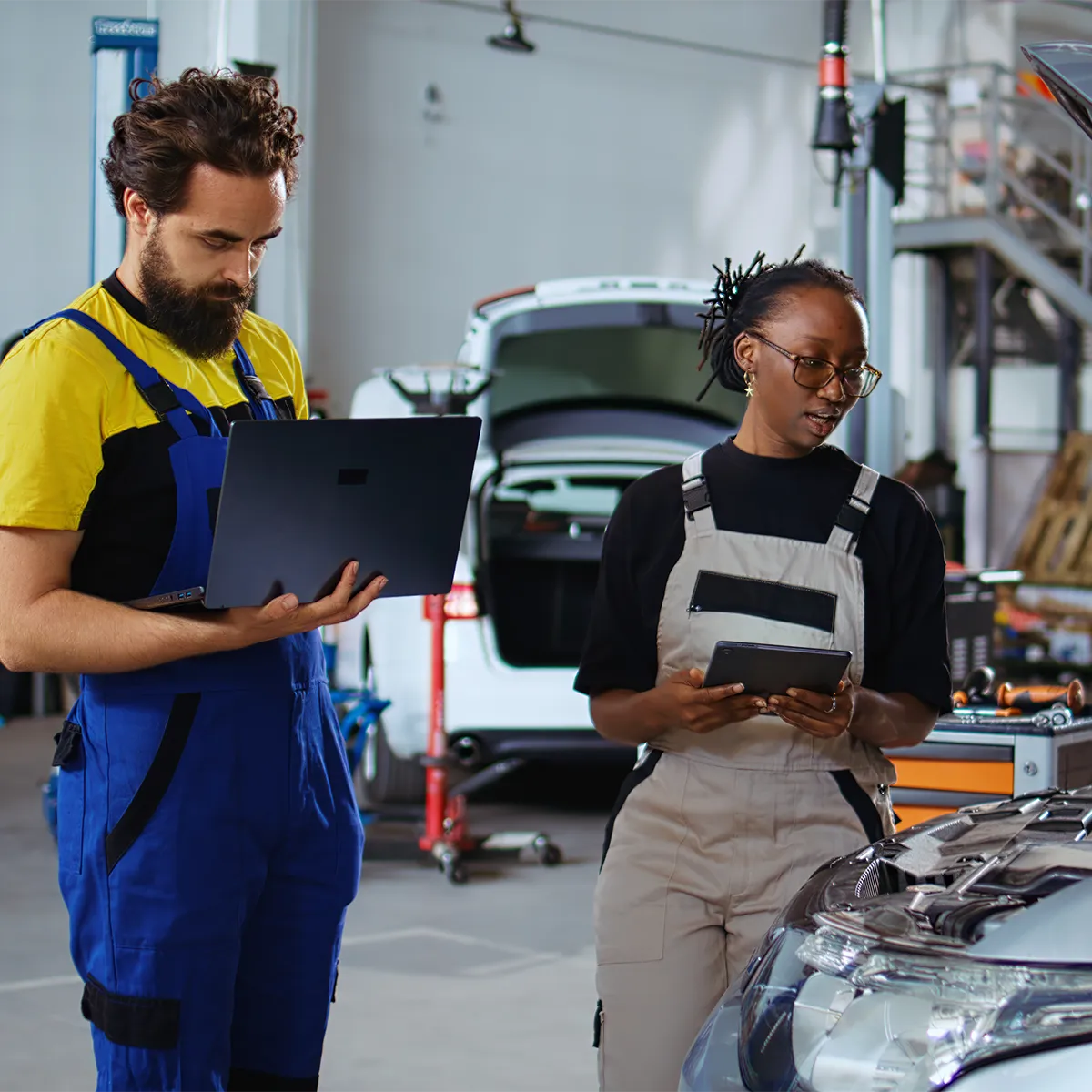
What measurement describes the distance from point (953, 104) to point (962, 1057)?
12.7m

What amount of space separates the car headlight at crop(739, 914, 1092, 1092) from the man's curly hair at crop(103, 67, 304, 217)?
46.2 inches

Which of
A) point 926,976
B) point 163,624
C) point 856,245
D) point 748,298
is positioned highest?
point 856,245

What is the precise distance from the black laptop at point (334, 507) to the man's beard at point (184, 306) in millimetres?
285

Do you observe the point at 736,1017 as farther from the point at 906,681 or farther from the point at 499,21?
the point at 499,21

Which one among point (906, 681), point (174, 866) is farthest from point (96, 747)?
point (906, 681)

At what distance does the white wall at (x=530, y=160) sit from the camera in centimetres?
1150

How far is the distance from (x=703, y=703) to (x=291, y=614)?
0.55 m

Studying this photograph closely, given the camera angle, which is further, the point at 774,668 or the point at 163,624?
the point at 774,668

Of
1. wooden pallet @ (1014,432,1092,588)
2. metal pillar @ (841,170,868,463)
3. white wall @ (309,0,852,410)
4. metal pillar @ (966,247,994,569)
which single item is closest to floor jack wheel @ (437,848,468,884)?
metal pillar @ (841,170,868,463)

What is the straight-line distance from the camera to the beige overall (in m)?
1.99

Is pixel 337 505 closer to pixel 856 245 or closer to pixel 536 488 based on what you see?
pixel 856 245

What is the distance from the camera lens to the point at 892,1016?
1370 millimetres

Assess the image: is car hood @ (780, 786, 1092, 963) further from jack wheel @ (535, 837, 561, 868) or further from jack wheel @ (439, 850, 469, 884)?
jack wheel @ (535, 837, 561, 868)

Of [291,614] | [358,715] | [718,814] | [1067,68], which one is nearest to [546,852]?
[358,715]
